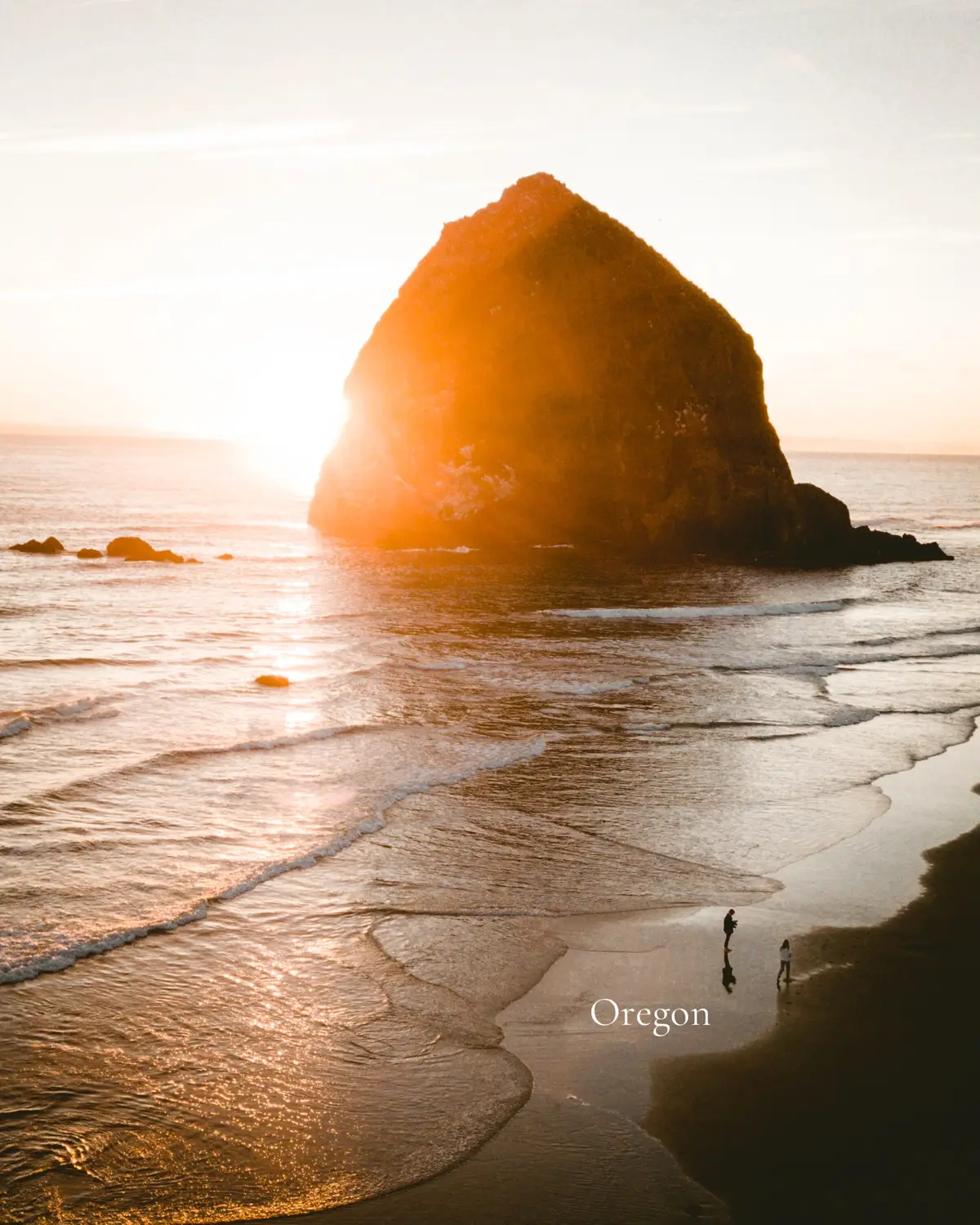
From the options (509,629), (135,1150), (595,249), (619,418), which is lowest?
(135,1150)

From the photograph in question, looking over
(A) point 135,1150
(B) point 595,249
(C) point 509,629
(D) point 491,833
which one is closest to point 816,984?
(D) point 491,833

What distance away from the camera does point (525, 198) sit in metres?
68.1

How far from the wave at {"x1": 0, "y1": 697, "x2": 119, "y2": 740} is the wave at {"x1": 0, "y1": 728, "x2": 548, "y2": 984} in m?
3.55

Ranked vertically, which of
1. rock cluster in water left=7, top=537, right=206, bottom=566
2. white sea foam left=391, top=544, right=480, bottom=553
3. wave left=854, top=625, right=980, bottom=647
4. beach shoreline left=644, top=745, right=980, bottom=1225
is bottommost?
beach shoreline left=644, top=745, right=980, bottom=1225

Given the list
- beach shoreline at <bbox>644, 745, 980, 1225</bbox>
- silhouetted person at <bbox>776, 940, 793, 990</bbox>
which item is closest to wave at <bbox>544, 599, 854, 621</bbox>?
beach shoreline at <bbox>644, 745, 980, 1225</bbox>

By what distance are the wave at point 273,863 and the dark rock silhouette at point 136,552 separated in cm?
3481

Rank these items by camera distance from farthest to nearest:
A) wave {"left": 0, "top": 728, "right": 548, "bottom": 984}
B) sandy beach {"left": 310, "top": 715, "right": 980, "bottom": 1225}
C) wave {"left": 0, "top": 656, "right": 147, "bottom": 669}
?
wave {"left": 0, "top": 656, "right": 147, "bottom": 669}
wave {"left": 0, "top": 728, "right": 548, "bottom": 984}
sandy beach {"left": 310, "top": 715, "right": 980, "bottom": 1225}

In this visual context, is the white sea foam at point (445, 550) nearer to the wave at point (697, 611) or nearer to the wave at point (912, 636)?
the wave at point (697, 611)

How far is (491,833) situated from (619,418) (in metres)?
49.4

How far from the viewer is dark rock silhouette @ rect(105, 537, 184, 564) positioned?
55625 mm

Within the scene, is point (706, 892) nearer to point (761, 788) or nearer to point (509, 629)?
point (761, 788)

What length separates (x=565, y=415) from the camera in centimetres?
6378

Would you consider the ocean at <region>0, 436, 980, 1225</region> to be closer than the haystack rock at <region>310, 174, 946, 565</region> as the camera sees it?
Yes

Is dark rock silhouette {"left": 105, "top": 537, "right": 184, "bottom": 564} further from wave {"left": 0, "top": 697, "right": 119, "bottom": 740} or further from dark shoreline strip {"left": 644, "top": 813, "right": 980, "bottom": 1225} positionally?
dark shoreline strip {"left": 644, "top": 813, "right": 980, "bottom": 1225}
